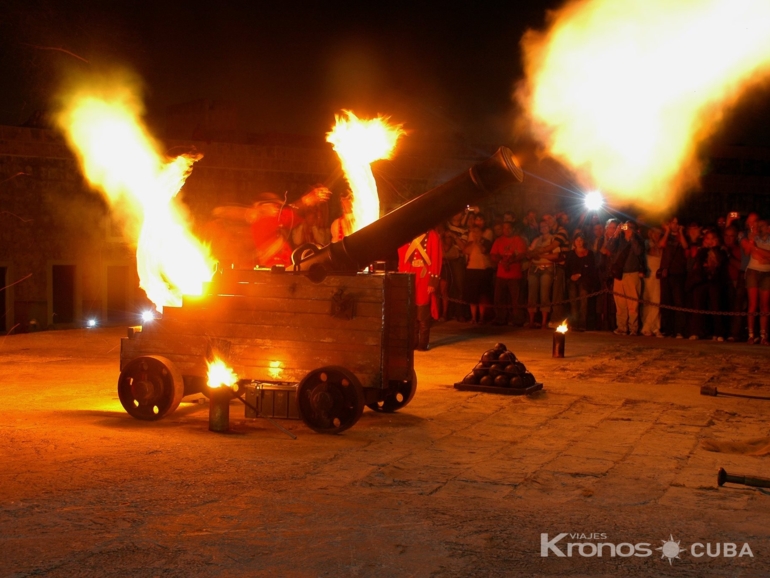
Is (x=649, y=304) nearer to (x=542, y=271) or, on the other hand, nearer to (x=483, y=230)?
(x=542, y=271)

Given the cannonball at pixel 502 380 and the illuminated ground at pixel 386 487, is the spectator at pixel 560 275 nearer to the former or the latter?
the illuminated ground at pixel 386 487

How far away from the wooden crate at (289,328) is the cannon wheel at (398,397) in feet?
1.38

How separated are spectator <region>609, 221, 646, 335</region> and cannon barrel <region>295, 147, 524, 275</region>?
805 centimetres

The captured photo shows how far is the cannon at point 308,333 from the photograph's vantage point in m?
7.71

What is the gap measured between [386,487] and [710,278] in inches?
396

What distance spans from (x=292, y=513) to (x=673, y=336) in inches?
444

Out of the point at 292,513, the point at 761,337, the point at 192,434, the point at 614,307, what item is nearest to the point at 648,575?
the point at 292,513

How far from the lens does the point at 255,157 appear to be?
758 inches

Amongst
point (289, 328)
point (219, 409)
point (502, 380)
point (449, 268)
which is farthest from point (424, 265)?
point (219, 409)

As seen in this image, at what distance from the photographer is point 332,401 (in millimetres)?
7668

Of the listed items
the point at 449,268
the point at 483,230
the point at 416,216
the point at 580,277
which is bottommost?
the point at 580,277

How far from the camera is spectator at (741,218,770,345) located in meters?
13.9

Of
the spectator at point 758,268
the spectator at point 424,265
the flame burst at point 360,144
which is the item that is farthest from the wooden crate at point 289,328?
the spectator at point 758,268

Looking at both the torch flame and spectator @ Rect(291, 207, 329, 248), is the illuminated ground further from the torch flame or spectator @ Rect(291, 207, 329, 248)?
spectator @ Rect(291, 207, 329, 248)
